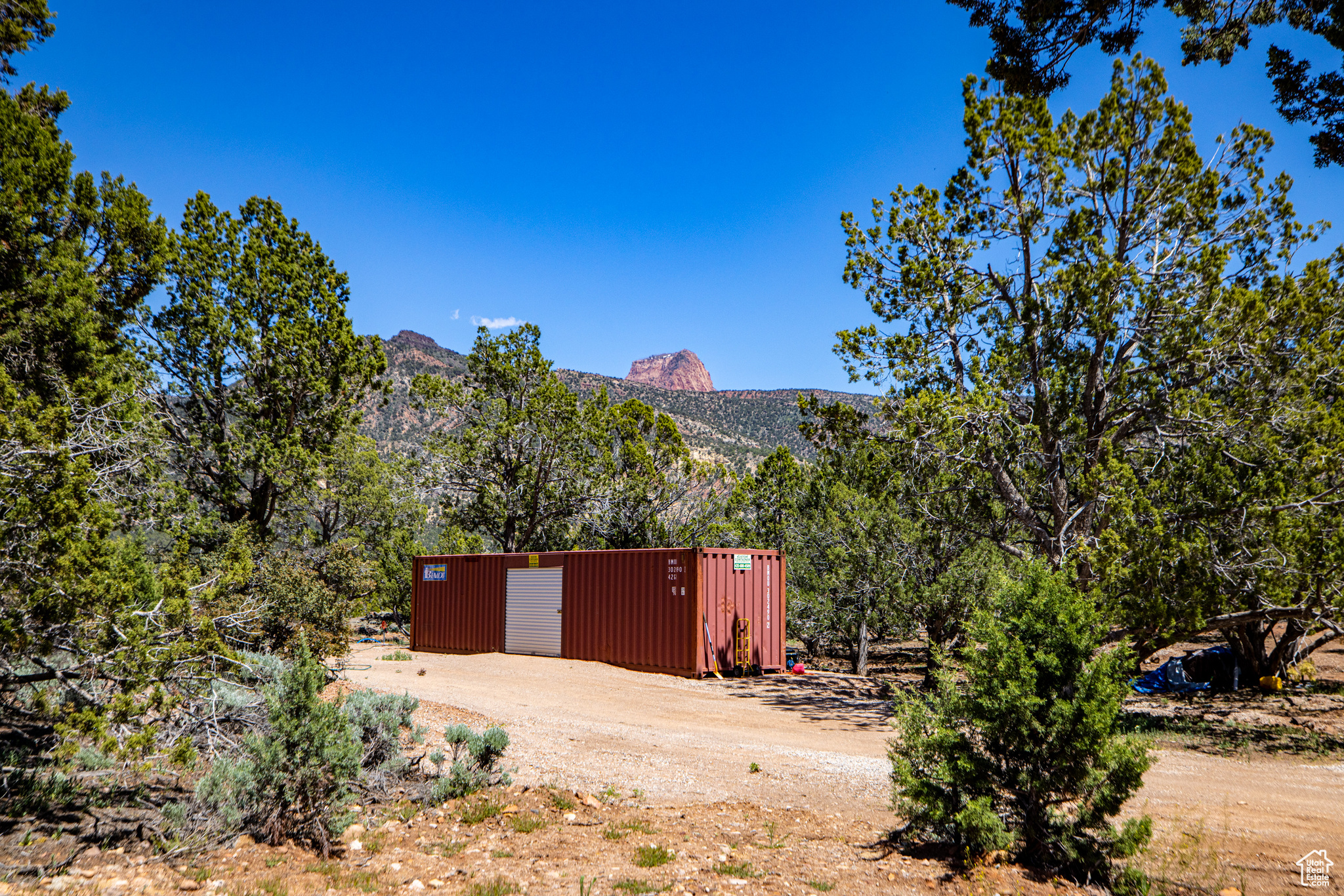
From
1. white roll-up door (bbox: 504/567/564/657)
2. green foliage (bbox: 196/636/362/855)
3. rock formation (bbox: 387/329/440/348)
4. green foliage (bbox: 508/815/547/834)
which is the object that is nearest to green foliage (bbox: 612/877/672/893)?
green foliage (bbox: 508/815/547/834)

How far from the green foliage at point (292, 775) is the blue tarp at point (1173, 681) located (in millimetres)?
15172

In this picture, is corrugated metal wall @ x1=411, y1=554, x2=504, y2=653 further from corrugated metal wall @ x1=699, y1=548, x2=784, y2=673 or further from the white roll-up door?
corrugated metal wall @ x1=699, y1=548, x2=784, y2=673

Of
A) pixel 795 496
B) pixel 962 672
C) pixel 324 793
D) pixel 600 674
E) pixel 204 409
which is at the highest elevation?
pixel 204 409

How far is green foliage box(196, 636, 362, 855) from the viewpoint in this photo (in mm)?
5008

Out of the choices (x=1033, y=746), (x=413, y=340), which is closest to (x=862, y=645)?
(x=1033, y=746)

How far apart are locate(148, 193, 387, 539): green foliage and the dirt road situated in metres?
8.35

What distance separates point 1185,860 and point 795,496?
2324 centimetres

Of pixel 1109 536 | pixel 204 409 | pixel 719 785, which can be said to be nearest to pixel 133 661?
pixel 719 785

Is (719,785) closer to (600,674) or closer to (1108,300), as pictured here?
(600,674)

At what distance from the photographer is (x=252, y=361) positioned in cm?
2039

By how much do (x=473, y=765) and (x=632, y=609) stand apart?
10.5 m

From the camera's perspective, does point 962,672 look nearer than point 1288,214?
Yes

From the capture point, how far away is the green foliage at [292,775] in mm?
5008

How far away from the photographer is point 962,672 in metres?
5.03
